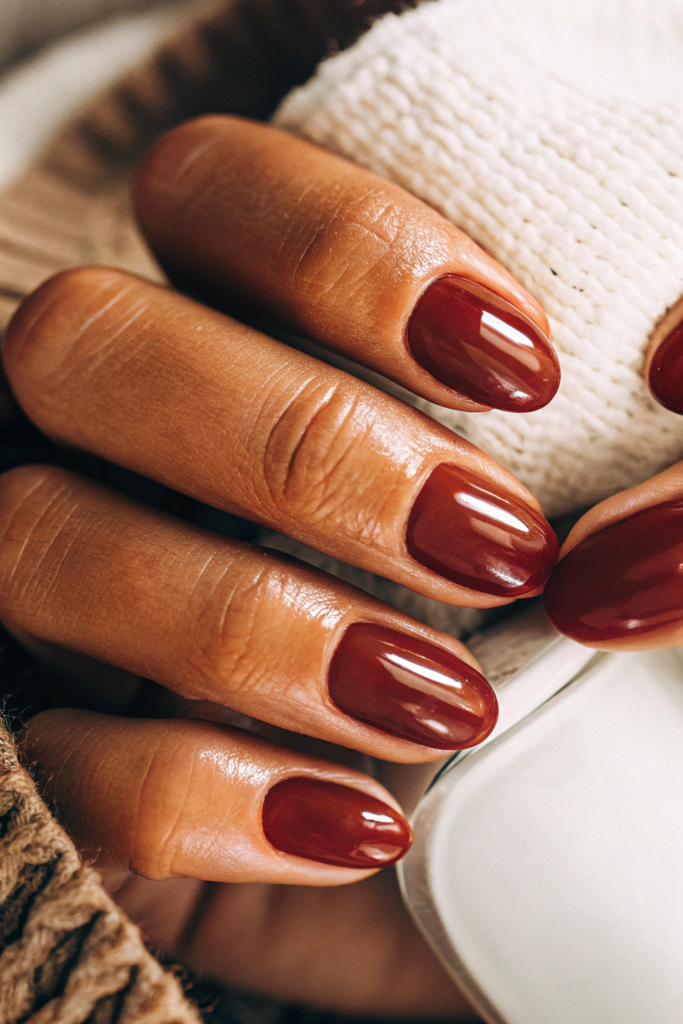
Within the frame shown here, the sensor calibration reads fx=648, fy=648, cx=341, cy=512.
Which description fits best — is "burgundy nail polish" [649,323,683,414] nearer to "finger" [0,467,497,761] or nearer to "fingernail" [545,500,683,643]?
"fingernail" [545,500,683,643]

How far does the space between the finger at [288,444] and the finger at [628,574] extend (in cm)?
2

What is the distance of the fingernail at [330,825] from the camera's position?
13.6 inches

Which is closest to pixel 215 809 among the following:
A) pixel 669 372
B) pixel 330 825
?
pixel 330 825

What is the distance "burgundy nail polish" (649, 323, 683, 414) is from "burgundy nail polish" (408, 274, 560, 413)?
0.15 ft

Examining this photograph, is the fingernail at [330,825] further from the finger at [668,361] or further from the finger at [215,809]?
the finger at [668,361]

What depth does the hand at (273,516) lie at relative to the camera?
0.32 meters

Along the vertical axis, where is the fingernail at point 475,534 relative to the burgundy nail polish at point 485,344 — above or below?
below

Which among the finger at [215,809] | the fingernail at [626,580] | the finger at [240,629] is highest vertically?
the fingernail at [626,580]

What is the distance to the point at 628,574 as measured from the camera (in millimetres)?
313

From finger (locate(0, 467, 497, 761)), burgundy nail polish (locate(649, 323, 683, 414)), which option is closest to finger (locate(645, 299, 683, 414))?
burgundy nail polish (locate(649, 323, 683, 414))

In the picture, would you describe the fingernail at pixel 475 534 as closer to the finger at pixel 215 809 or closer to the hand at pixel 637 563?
the hand at pixel 637 563

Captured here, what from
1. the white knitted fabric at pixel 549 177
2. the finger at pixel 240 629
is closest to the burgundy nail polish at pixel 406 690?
the finger at pixel 240 629

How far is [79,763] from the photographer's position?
35 centimetres

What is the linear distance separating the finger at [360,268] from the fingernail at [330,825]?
0.22 meters
